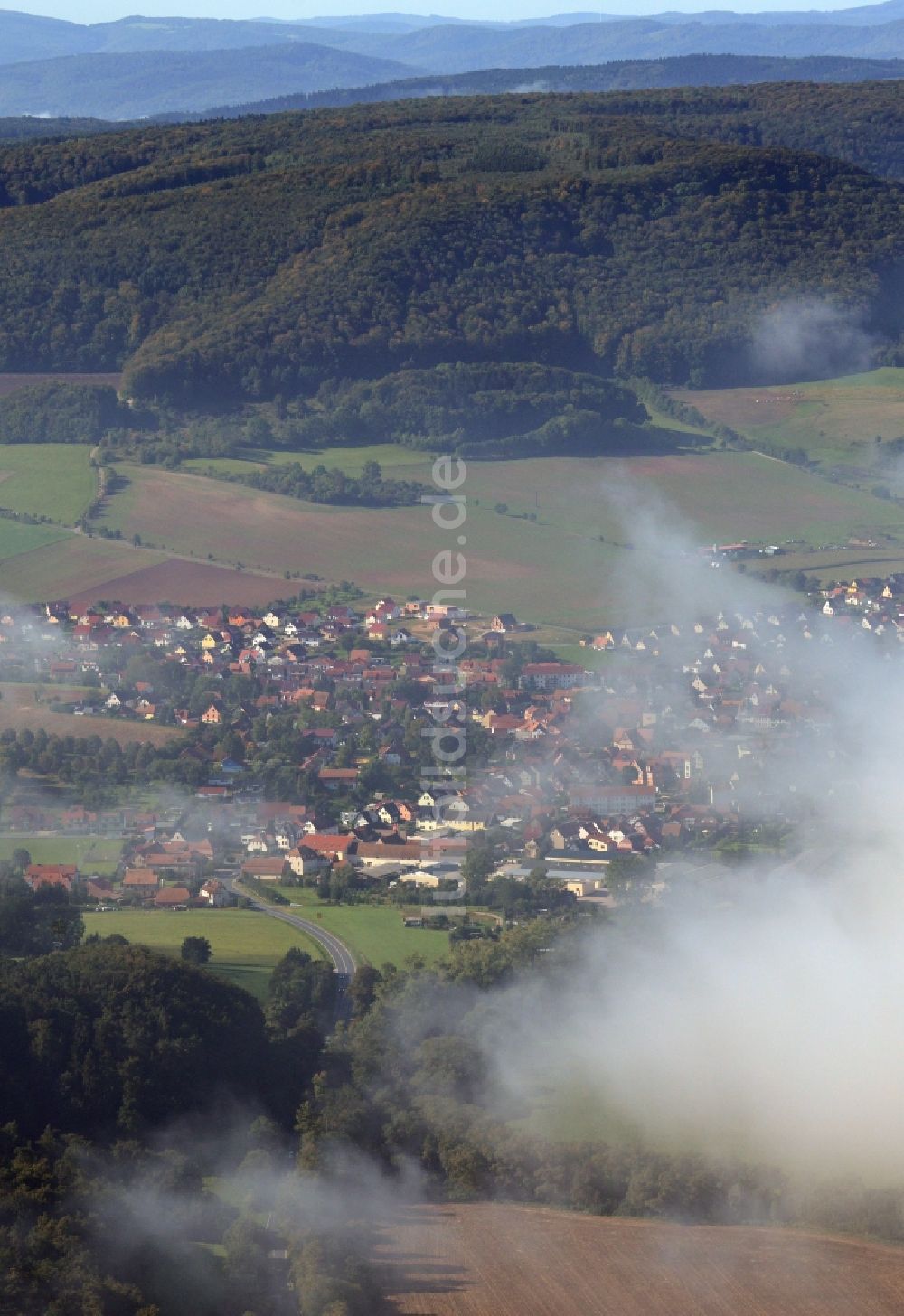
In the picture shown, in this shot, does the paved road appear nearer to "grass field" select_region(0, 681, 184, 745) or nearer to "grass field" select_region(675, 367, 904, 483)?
"grass field" select_region(0, 681, 184, 745)

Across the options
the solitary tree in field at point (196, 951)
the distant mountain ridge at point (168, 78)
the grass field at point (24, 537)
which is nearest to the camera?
the solitary tree in field at point (196, 951)

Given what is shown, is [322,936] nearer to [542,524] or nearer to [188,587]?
[188,587]

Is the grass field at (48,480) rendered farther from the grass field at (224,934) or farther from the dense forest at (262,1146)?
the dense forest at (262,1146)

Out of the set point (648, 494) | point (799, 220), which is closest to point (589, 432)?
point (648, 494)

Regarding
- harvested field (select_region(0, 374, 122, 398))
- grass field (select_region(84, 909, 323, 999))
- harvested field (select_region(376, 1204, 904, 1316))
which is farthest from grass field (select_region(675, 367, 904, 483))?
harvested field (select_region(376, 1204, 904, 1316))

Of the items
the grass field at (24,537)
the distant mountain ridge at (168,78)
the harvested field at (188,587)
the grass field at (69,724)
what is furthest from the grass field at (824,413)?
the distant mountain ridge at (168,78)

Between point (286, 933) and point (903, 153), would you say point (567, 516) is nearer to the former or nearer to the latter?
point (286, 933)
